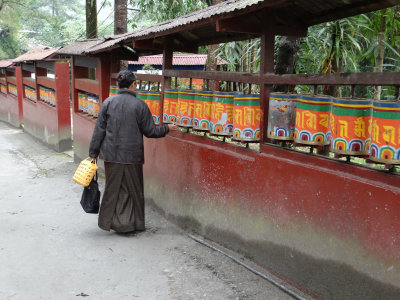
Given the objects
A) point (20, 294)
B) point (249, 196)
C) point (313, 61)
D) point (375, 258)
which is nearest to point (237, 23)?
point (249, 196)

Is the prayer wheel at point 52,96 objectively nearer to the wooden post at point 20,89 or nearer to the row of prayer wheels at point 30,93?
the row of prayer wheels at point 30,93

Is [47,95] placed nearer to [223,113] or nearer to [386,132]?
[223,113]

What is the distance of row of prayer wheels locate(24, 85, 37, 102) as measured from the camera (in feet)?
43.5

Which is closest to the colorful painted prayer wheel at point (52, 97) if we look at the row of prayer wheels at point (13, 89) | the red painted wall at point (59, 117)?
the red painted wall at point (59, 117)

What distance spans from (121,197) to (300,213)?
221cm

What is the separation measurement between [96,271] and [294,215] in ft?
5.99

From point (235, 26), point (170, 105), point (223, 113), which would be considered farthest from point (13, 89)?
point (235, 26)

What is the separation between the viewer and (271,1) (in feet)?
10.4

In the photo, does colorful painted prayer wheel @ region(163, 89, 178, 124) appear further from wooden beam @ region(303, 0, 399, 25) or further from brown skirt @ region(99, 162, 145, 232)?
wooden beam @ region(303, 0, 399, 25)

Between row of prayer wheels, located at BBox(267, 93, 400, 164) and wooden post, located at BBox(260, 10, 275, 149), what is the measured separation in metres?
0.12

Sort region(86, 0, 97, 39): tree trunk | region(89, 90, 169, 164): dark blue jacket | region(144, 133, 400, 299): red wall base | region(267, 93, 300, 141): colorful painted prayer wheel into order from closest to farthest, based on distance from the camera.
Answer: region(144, 133, 400, 299): red wall base, region(267, 93, 300, 141): colorful painted prayer wheel, region(89, 90, 169, 164): dark blue jacket, region(86, 0, 97, 39): tree trunk

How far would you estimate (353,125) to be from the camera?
3062 mm

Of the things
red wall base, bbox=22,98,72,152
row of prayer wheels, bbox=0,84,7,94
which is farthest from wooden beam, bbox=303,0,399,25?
row of prayer wheels, bbox=0,84,7,94

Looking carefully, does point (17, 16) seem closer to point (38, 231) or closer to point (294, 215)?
point (38, 231)
